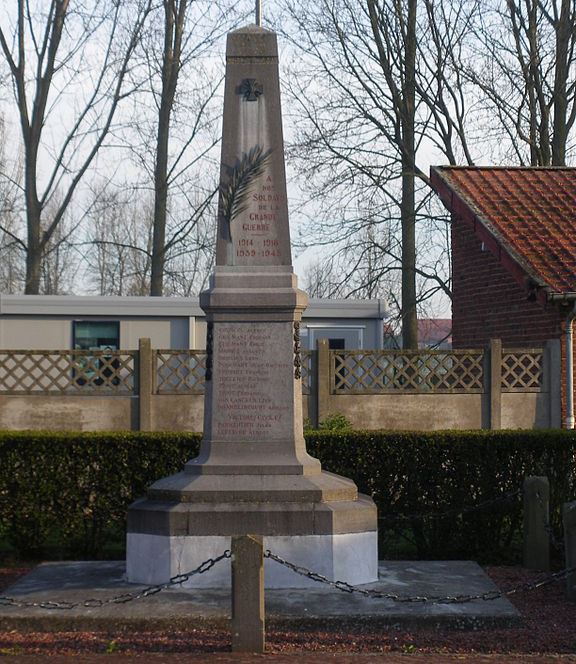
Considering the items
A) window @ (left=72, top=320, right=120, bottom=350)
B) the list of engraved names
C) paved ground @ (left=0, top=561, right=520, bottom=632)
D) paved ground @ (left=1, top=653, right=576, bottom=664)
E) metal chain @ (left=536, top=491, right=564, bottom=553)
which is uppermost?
window @ (left=72, top=320, right=120, bottom=350)

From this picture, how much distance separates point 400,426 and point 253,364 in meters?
7.94

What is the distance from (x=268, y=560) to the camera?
8.81 m

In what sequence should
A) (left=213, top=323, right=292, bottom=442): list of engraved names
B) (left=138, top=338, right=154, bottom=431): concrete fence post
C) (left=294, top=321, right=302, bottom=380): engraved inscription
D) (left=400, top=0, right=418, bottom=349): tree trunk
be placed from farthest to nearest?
(left=400, top=0, right=418, bottom=349): tree trunk
(left=138, top=338, right=154, bottom=431): concrete fence post
(left=294, top=321, right=302, bottom=380): engraved inscription
(left=213, top=323, right=292, bottom=442): list of engraved names

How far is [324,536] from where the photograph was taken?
8.87 meters

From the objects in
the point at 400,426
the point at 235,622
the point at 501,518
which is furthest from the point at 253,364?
the point at 400,426

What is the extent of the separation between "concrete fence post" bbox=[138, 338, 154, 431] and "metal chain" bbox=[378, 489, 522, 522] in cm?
662

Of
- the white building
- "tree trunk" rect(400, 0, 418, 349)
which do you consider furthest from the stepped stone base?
"tree trunk" rect(400, 0, 418, 349)

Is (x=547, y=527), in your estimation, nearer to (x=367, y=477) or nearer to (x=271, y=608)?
(x=367, y=477)

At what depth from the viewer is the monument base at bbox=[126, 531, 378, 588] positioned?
28.9 ft

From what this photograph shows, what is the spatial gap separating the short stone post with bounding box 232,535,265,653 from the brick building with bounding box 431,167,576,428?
999 centimetres

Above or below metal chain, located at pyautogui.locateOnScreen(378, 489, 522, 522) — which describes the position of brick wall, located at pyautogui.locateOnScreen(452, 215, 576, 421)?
above

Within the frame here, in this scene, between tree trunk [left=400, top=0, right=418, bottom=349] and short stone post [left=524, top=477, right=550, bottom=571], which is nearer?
short stone post [left=524, top=477, right=550, bottom=571]

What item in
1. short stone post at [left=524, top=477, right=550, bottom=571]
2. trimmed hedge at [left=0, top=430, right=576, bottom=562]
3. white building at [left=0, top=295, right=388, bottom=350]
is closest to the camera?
short stone post at [left=524, top=477, right=550, bottom=571]

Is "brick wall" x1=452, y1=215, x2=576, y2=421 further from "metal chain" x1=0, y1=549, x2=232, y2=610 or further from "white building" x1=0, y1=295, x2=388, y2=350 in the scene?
"metal chain" x1=0, y1=549, x2=232, y2=610
